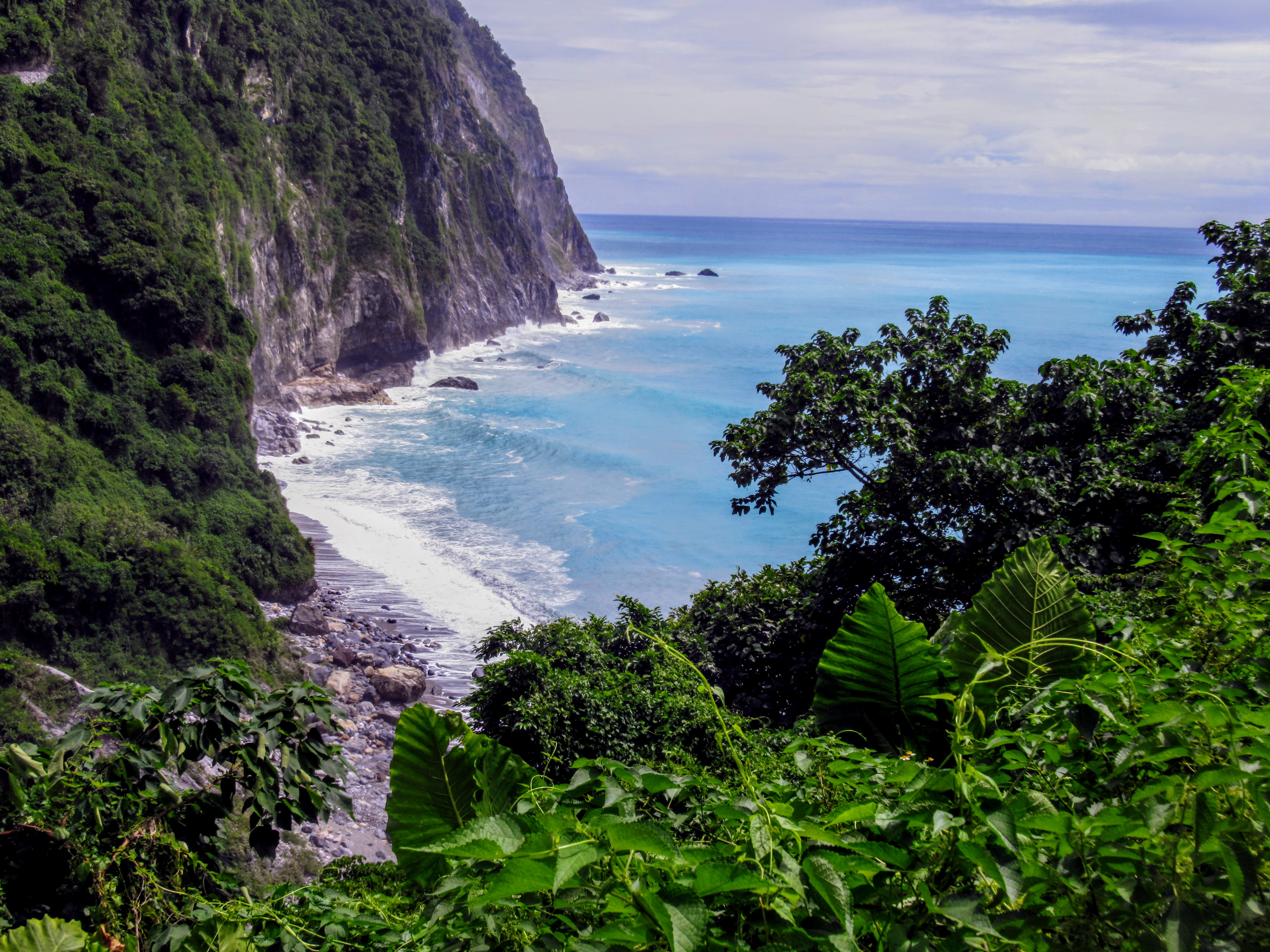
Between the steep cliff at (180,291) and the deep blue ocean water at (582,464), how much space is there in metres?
4.05

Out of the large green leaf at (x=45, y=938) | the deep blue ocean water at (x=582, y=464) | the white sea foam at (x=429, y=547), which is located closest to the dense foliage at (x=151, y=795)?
the large green leaf at (x=45, y=938)

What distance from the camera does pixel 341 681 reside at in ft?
64.5

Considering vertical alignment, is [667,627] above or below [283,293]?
below

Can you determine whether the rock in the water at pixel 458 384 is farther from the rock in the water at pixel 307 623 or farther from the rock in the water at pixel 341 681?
the rock in the water at pixel 341 681

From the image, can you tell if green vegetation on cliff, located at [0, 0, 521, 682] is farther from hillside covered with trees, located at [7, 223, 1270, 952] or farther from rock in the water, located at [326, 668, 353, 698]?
hillside covered with trees, located at [7, 223, 1270, 952]

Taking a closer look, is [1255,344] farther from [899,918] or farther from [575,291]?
[575,291]

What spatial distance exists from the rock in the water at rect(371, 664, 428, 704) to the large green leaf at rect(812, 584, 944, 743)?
18.0 meters

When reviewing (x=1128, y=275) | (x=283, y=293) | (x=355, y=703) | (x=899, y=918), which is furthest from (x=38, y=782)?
(x=1128, y=275)

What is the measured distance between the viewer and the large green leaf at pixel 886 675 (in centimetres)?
307

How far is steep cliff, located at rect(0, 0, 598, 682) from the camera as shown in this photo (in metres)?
18.8

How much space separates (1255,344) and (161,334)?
28.7 metres

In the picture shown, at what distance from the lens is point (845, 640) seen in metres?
3.25

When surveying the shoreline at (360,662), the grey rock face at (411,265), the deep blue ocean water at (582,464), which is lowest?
the shoreline at (360,662)

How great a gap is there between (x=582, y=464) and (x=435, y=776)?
1474 inches
